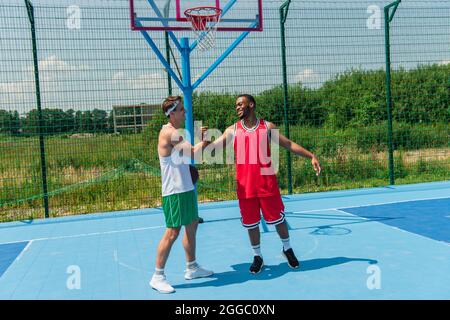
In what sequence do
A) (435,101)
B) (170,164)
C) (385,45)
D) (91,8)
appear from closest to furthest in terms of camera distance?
(170,164) → (91,8) → (385,45) → (435,101)

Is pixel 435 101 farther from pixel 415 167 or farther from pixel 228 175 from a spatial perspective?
pixel 228 175

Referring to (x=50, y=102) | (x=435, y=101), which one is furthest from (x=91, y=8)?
(x=435, y=101)

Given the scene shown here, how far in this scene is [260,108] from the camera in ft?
34.3

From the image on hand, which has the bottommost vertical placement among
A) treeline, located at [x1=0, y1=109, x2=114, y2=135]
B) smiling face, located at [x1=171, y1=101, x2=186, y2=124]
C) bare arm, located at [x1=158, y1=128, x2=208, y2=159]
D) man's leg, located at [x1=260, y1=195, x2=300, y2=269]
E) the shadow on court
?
the shadow on court

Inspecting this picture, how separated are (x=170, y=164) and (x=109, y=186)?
5.35 m

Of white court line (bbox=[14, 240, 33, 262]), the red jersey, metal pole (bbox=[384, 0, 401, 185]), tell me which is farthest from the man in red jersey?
metal pole (bbox=[384, 0, 401, 185])

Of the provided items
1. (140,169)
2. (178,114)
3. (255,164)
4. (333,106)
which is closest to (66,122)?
(140,169)

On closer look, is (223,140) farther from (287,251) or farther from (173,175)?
(287,251)

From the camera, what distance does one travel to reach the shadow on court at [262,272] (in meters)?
5.05

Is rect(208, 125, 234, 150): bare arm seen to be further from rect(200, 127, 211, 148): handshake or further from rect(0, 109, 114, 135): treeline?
rect(0, 109, 114, 135): treeline

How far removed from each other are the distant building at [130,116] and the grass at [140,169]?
0.19 m

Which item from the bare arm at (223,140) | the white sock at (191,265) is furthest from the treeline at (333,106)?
the white sock at (191,265)

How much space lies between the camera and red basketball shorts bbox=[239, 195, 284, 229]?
5.40 m
